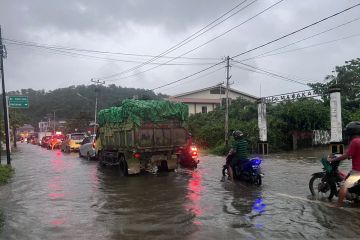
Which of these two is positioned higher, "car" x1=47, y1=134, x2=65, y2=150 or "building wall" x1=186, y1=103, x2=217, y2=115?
"building wall" x1=186, y1=103, x2=217, y2=115

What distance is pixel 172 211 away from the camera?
930 centimetres

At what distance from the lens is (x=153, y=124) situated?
16125 mm

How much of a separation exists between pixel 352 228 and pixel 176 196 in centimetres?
491

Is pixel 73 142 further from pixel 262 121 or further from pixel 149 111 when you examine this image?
pixel 149 111

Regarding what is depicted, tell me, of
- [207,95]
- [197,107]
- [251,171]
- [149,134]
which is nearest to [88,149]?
[149,134]

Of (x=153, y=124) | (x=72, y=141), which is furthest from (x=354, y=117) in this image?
(x=72, y=141)

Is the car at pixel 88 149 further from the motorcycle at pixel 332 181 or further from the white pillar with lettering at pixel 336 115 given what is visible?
the motorcycle at pixel 332 181

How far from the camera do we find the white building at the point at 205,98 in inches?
2422

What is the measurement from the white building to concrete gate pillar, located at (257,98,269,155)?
108 feet

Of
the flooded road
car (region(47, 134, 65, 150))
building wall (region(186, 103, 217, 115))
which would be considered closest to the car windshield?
car (region(47, 134, 65, 150))

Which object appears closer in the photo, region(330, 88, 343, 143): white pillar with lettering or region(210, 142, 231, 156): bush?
region(330, 88, 343, 143): white pillar with lettering

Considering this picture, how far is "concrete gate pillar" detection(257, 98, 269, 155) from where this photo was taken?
2761 centimetres

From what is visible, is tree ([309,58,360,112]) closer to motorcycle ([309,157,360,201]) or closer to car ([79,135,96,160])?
car ([79,135,96,160])

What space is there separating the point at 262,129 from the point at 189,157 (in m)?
10.7
